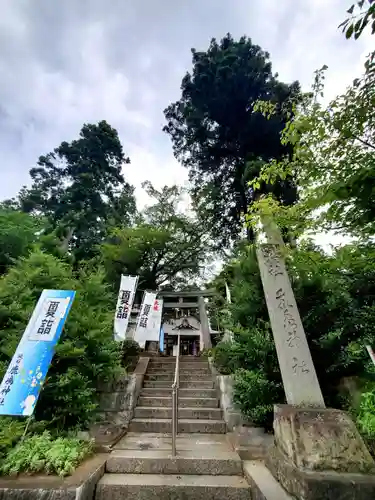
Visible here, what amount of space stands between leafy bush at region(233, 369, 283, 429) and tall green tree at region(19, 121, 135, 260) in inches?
412

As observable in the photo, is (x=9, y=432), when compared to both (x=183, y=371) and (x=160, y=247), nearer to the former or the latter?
(x=183, y=371)

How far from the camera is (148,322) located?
30.0 ft

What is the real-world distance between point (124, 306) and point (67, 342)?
4449 millimetres

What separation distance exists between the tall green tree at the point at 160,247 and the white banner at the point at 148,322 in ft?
7.55

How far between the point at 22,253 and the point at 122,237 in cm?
405

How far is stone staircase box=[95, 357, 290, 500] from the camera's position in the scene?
2.54 m

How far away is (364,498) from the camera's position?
202 centimetres

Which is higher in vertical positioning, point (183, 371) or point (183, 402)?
point (183, 371)

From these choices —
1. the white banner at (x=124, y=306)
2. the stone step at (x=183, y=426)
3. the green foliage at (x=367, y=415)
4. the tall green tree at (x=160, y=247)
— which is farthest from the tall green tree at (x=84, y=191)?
the green foliage at (x=367, y=415)

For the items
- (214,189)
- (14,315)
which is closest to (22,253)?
(14,315)

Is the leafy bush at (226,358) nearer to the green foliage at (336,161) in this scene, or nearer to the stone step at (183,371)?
the stone step at (183,371)

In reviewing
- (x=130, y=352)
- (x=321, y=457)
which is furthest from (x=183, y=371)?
(x=321, y=457)

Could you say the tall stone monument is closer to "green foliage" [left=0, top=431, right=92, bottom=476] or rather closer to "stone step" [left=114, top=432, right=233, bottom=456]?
"stone step" [left=114, top=432, right=233, bottom=456]

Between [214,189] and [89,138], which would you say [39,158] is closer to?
[89,138]
